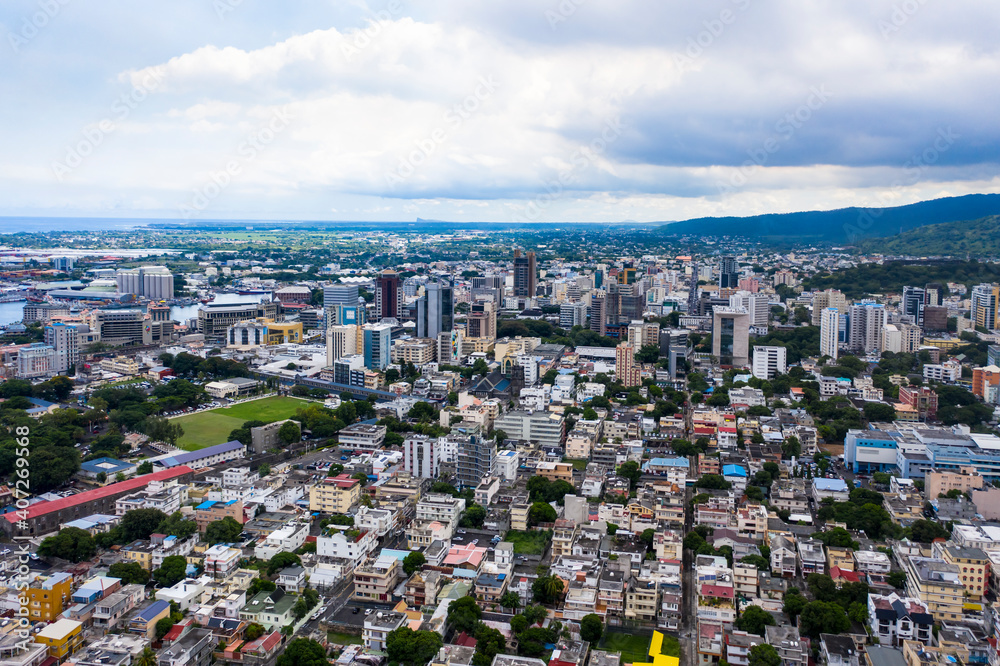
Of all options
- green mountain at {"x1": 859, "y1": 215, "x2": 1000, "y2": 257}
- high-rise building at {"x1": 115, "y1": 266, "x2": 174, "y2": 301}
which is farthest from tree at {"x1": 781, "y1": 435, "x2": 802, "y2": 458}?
green mountain at {"x1": 859, "y1": 215, "x2": 1000, "y2": 257}

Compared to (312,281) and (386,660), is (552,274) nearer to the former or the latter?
(312,281)

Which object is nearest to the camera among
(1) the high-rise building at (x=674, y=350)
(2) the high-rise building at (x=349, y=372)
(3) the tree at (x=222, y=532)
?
(3) the tree at (x=222, y=532)

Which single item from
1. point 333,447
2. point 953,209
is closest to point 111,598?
point 333,447

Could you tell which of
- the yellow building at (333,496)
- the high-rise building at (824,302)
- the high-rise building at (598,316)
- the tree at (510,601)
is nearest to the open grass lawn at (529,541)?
the tree at (510,601)

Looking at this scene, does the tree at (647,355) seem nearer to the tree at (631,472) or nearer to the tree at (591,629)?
the tree at (631,472)

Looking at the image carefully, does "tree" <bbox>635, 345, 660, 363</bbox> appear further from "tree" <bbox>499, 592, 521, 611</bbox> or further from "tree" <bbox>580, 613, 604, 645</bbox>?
"tree" <bbox>580, 613, 604, 645</bbox>

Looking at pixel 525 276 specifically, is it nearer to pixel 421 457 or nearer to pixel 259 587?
pixel 421 457
